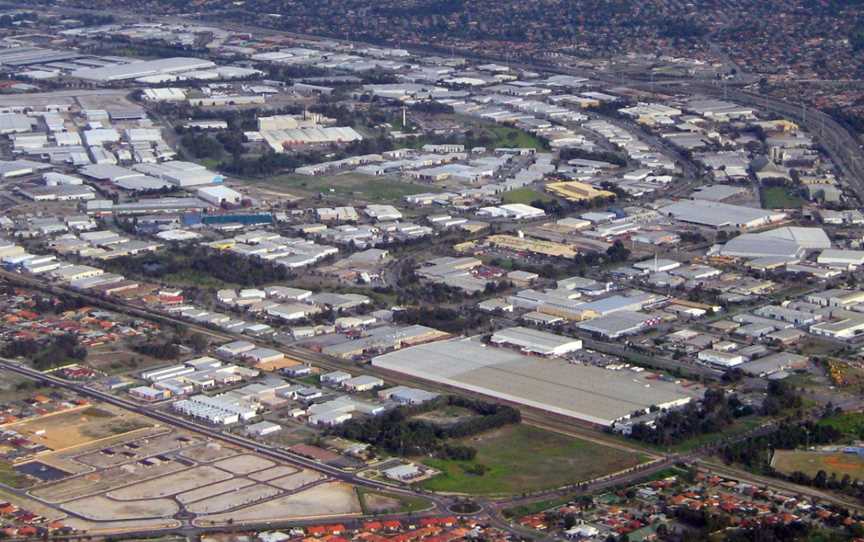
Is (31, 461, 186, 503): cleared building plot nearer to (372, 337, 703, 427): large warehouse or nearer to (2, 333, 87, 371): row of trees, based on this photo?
(2, 333, 87, 371): row of trees

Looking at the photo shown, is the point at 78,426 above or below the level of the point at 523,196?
above

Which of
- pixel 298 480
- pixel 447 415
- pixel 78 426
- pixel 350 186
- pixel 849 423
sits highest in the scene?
pixel 849 423

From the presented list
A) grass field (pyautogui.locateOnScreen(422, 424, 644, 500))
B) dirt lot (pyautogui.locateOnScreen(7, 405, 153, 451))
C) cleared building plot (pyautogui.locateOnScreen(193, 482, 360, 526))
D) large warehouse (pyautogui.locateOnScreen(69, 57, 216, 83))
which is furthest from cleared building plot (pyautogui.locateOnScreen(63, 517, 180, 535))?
large warehouse (pyautogui.locateOnScreen(69, 57, 216, 83))

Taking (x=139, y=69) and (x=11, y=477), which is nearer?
(x=11, y=477)

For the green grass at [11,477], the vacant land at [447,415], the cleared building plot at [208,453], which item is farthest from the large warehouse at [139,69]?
the green grass at [11,477]

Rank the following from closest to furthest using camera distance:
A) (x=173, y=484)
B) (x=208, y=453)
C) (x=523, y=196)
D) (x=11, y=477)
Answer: (x=173, y=484) < (x=11, y=477) < (x=208, y=453) < (x=523, y=196)

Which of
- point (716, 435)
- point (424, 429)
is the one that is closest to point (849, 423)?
point (716, 435)

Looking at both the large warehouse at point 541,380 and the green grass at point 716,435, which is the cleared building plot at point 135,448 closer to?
the large warehouse at point 541,380

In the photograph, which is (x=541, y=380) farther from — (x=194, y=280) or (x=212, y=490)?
(x=194, y=280)
